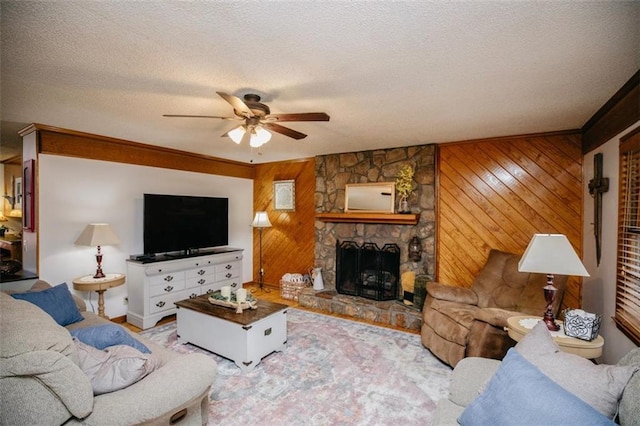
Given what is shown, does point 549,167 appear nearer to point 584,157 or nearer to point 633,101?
point 584,157

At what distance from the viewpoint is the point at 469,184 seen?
389 centimetres

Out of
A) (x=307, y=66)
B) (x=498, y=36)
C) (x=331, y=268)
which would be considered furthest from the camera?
(x=331, y=268)

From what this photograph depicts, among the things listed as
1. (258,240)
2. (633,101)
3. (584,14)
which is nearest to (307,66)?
(584,14)

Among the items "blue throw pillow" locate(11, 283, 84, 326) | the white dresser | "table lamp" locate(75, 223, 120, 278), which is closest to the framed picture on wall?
the white dresser

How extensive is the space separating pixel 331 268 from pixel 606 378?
387 centimetres

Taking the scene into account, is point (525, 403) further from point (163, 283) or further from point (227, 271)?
point (227, 271)

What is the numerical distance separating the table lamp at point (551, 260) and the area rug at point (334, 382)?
44.7 inches

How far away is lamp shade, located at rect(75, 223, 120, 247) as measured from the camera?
11.2 feet

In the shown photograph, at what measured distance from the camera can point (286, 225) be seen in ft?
18.5

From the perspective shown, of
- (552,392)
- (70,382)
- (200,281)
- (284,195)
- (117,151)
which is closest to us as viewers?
(552,392)

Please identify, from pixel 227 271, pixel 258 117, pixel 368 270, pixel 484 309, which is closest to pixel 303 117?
pixel 258 117

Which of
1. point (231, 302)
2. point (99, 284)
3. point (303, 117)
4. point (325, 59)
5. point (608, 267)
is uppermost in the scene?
point (325, 59)

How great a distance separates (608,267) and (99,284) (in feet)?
16.7

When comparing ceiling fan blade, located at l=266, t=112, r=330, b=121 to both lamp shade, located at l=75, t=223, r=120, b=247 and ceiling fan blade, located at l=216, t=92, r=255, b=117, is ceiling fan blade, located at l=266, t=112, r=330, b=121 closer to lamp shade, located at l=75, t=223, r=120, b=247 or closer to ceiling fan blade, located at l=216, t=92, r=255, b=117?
ceiling fan blade, located at l=216, t=92, r=255, b=117
